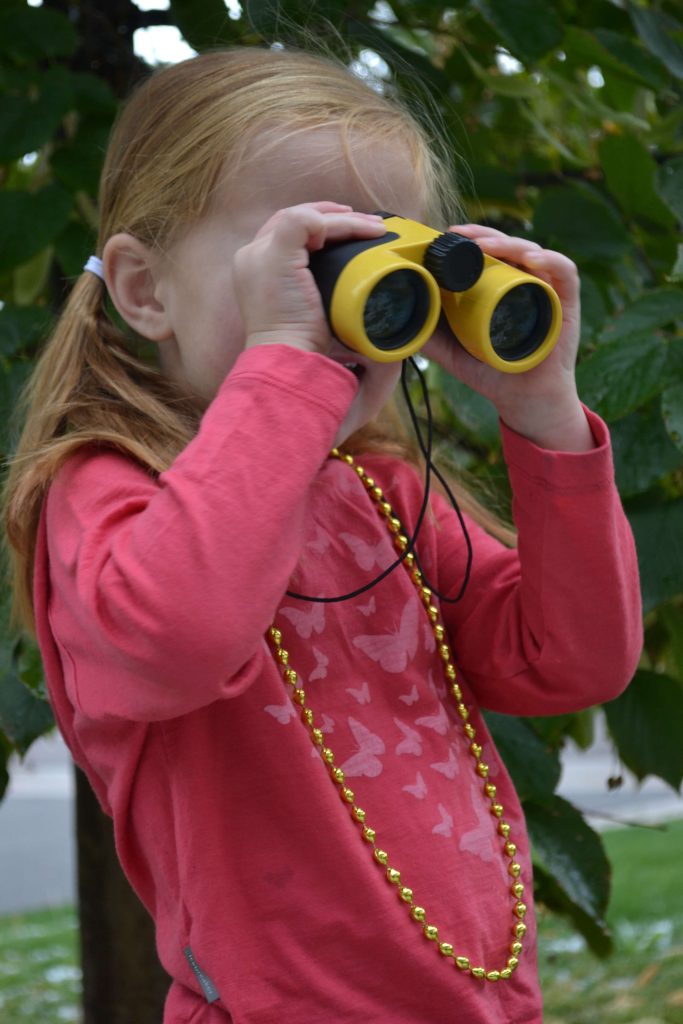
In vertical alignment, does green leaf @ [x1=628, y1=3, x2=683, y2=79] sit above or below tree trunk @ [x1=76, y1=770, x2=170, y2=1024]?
above

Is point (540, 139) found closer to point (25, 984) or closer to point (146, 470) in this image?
point (146, 470)

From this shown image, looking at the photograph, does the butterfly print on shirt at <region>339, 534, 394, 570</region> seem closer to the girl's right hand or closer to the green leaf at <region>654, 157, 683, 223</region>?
the girl's right hand

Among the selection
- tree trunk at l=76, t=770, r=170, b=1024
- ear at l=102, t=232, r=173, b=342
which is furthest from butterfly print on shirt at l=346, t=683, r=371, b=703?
tree trunk at l=76, t=770, r=170, b=1024

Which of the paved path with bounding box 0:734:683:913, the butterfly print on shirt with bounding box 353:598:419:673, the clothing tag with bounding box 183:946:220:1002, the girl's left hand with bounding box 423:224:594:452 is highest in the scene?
the girl's left hand with bounding box 423:224:594:452

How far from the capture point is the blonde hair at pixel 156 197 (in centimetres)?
117

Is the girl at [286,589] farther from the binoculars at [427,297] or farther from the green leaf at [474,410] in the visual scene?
the green leaf at [474,410]

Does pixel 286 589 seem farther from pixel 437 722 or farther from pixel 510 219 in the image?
pixel 510 219

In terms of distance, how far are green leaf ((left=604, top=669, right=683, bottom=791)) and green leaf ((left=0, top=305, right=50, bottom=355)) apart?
2.98 ft

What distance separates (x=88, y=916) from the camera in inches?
85.4

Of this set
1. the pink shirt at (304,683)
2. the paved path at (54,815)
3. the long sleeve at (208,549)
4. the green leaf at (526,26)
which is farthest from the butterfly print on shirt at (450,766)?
the paved path at (54,815)

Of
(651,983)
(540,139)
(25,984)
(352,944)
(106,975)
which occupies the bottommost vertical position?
(25,984)

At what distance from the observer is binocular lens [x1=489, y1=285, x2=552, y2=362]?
1100mm

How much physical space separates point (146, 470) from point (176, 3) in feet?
2.83

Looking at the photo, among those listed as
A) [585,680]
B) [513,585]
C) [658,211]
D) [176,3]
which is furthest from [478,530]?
[176,3]
